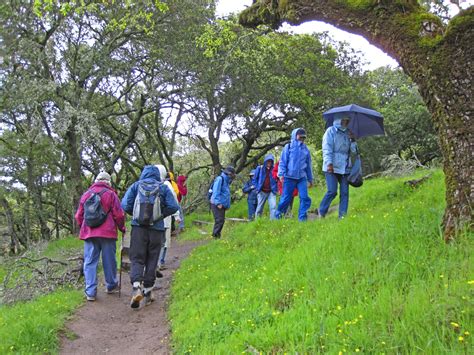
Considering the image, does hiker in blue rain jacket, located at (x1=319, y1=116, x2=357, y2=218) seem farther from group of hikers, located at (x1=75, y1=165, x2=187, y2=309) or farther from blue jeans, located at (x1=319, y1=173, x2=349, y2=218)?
group of hikers, located at (x1=75, y1=165, x2=187, y2=309)

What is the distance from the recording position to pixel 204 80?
14.9m

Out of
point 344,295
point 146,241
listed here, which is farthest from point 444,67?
point 146,241

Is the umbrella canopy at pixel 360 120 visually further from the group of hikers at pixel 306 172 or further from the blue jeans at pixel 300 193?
the blue jeans at pixel 300 193

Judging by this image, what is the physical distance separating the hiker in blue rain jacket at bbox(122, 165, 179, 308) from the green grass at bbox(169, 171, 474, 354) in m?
0.55

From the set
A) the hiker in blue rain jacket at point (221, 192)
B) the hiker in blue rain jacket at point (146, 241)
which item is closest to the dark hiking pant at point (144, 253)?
the hiker in blue rain jacket at point (146, 241)

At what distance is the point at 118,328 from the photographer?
5.73 m

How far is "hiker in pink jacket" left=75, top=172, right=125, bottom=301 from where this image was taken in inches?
273

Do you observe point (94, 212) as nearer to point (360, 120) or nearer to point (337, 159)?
point (337, 159)

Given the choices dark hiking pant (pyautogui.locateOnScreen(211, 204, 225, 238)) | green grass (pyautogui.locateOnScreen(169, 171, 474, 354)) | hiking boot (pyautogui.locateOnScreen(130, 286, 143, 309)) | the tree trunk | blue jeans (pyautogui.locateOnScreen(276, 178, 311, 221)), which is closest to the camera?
green grass (pyautogui.locateOnScreen(169, 171, 474, 354))

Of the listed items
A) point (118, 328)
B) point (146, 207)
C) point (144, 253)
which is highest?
point (146, 207)

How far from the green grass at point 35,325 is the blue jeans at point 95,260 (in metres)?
0.38

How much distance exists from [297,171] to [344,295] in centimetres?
448

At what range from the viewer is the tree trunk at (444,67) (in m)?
4.12

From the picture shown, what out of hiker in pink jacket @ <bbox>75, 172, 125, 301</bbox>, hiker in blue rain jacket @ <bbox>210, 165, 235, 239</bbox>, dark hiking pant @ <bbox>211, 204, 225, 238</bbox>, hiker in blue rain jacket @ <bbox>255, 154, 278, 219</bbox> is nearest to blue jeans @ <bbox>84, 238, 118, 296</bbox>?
hiker in pink jacket @ <bbox>75, 172, 125, 301</bbox>
